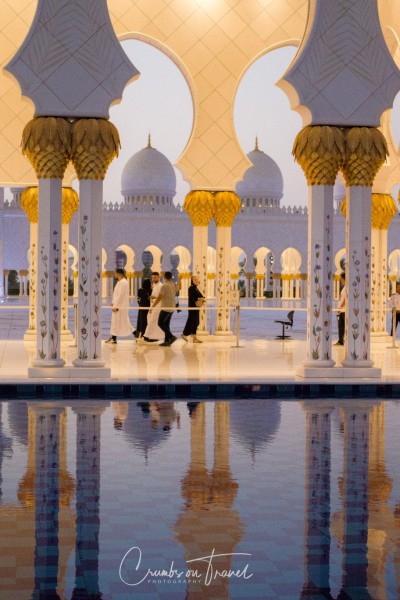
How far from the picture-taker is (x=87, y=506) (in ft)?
11.2

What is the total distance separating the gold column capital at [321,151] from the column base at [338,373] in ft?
4.57

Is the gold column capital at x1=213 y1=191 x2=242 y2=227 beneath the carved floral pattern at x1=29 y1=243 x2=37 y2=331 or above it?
above

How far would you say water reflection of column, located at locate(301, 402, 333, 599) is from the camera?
8.58 ft

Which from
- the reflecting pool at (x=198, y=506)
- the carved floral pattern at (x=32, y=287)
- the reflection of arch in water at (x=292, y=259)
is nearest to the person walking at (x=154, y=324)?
the carved floral pattern at (x=32, y=287)

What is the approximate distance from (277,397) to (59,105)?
103 inches

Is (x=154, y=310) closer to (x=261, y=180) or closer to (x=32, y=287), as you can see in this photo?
(x=32, y=287)

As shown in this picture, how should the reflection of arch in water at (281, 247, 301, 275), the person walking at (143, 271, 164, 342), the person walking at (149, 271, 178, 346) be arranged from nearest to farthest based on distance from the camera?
the person walking at (149, 271, 178, 346) < the person walking at (143, 271, 164, 342) < the reflection of arch in water at (281, 247, 301, 275)

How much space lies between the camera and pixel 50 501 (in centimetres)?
347

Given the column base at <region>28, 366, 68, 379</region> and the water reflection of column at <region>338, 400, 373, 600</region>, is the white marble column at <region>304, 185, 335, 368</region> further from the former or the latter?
the column base at <region>28, 366, 68, 379</region>

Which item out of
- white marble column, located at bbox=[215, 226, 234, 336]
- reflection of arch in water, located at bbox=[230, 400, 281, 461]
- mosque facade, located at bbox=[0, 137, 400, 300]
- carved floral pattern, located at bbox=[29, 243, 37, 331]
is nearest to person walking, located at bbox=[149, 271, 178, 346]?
white marble column, located at bbox=[215, 226, 234, 336]

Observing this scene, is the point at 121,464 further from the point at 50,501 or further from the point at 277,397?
the point at 277,397

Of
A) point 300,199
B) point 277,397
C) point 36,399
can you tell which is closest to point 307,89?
point 277,397

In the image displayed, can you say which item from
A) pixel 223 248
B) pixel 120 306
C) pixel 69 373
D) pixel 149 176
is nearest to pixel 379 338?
pixel 223 248

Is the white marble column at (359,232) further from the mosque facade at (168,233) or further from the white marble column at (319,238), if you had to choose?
the mosque facade at (168,233)
